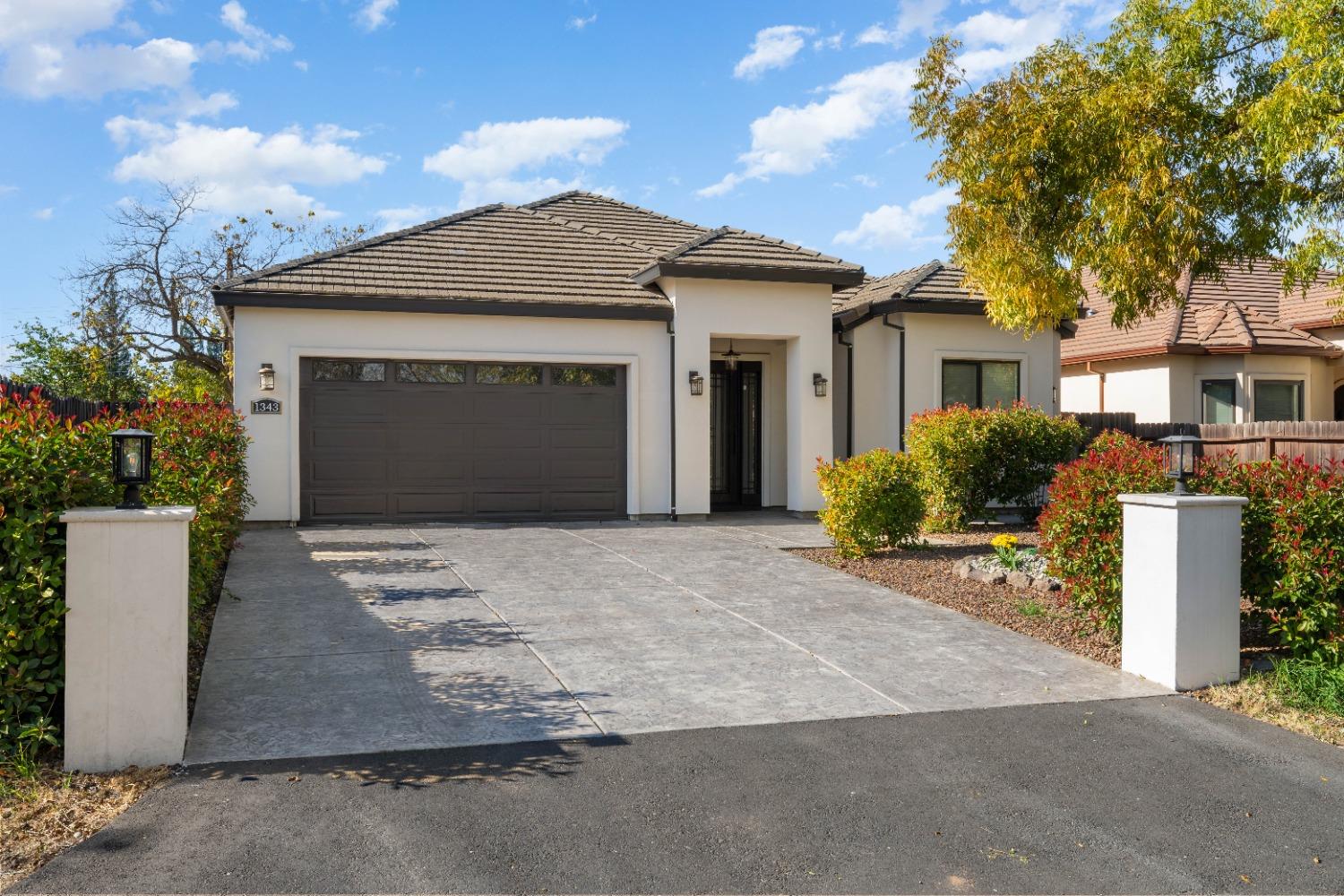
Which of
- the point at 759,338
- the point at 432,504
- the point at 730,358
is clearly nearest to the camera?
the point at 432,504

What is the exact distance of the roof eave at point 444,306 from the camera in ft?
44.0

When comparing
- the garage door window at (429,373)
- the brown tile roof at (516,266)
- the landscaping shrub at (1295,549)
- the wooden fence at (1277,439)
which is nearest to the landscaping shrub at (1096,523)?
the landscaping shrub at (1295,549)

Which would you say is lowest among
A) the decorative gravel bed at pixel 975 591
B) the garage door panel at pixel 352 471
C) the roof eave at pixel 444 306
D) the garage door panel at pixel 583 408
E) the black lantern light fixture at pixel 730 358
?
the decorative gravel bed at pixel 975 591

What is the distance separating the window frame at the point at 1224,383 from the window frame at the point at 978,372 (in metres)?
5.87

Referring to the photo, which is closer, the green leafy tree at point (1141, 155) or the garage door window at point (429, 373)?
the green leafy tree at point (1141, 155)

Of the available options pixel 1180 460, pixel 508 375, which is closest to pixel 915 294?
pixel 508 375

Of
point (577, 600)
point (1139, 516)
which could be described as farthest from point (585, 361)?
point (1139, 516)

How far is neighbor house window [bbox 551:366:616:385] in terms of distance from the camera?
1471cm

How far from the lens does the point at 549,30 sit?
14766 millimetres

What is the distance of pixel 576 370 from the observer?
14.8 metres

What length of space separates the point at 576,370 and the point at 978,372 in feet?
22.8

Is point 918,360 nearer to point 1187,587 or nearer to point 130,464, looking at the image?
point 1187,587

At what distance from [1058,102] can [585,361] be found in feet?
24.1

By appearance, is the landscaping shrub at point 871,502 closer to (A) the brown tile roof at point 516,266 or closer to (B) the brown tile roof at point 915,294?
(A) the brown tile roof at point 516,266
